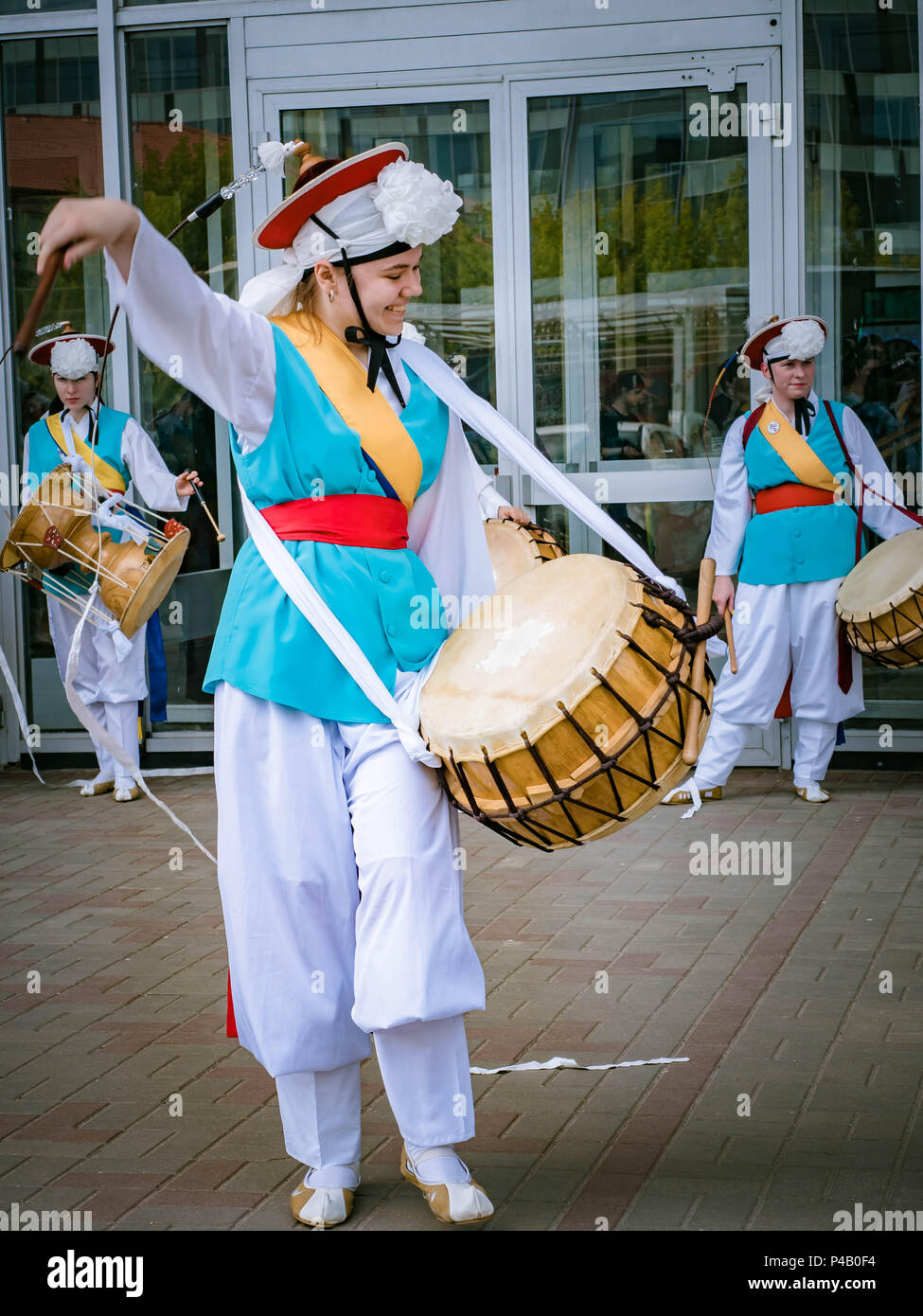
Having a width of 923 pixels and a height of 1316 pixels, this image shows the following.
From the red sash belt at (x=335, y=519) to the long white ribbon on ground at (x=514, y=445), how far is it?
27 cm

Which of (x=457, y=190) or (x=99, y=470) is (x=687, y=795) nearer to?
(x=99, y=470)

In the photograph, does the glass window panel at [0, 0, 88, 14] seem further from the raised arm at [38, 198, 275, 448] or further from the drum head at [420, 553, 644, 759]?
the drum head at [420, 553, 644, 759]

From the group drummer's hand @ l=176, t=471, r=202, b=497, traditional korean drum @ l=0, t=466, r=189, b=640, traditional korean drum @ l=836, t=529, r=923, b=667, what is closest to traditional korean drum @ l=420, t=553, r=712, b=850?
traditional korean drum @ l=836, t=529, r=923, b=667

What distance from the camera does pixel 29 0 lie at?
8688mm

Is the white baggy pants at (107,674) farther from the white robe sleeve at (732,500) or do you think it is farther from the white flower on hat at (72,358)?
the white robe sleeve at (732,500)

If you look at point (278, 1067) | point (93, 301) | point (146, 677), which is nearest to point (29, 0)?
point (93, 301)

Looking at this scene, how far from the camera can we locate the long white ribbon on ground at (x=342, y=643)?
3002 millimetres

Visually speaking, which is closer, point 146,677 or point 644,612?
point 644,612

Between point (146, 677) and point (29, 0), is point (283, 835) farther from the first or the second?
point (29, 0)

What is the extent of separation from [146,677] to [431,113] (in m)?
3.24

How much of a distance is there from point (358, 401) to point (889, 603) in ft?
11.6

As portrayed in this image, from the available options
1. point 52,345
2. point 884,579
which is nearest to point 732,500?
point 884,579

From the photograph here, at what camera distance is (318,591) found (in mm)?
3090

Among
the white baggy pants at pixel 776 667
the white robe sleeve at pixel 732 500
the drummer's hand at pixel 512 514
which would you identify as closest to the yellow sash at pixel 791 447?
the white robe sleeve at pixel 732 500
